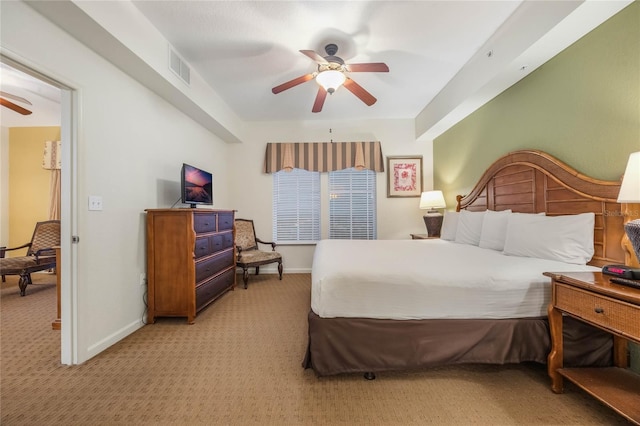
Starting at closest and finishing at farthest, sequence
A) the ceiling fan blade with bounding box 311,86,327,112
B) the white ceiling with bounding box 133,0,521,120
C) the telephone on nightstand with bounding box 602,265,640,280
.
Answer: the telephone on nightstand with bounding box 602,265,640,280 < the white ceiling with bounding box 133,0,521,120 < the ceiling fan blade with bounding box 311,86,327,112

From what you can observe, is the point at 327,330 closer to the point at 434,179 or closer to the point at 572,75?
the point at 572,75

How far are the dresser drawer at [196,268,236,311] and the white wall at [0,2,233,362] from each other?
0.54m

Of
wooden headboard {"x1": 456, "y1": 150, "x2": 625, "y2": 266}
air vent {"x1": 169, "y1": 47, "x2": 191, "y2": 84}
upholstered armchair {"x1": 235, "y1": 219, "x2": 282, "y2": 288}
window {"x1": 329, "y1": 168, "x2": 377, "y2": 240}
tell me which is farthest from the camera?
window {"x1": 329, "y1": 168, "x2": 377, "y2": 240}

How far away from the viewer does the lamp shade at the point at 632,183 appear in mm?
1297

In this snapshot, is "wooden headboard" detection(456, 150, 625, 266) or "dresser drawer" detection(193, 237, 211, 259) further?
"dresser drawer" detection(193, 237, 211, 259)

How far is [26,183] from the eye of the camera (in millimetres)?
4512

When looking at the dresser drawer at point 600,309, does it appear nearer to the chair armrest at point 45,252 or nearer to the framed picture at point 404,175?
the framed picture at point 404,175

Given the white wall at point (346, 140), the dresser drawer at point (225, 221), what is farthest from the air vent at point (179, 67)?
the white wall at point (346, 140)

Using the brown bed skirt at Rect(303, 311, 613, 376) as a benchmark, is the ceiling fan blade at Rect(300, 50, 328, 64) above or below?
above

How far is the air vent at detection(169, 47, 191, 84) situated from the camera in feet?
8.59

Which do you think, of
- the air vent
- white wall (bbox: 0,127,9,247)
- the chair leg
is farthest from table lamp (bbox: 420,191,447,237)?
white wall (bbox: 0,127,9,247)

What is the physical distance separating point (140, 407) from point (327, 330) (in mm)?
1164

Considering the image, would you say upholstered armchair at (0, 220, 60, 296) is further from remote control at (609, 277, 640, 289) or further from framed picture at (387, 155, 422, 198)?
remote control at (609, 277, 640, 289)

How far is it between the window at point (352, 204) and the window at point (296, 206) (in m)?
0.31
